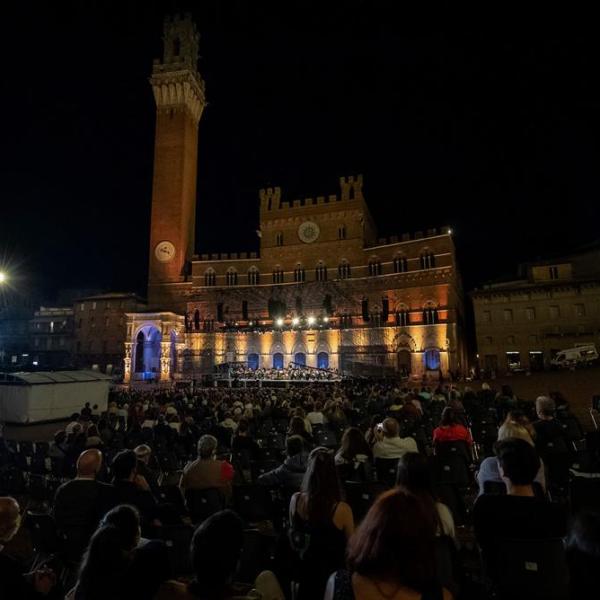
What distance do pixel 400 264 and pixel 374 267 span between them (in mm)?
2618

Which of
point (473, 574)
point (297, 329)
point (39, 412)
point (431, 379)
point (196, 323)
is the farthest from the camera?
point (196, 323)

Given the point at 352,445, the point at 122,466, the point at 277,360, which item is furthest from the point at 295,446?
the point at 277,360

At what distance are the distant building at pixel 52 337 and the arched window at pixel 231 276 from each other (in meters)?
26.8

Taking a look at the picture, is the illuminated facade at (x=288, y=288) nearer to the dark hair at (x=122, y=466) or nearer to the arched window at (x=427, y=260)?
the arched window at (x=427, y=260)

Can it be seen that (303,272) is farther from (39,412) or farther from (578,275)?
(39,412)

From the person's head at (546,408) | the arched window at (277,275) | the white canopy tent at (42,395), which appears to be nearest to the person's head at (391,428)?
the person's head at (546,408)

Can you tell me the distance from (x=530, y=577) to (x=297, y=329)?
Answer: 37796 mm

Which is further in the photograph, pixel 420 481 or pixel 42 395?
pixel 42 395

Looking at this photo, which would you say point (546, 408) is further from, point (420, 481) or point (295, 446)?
point (420, 481)

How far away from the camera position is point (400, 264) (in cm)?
3903

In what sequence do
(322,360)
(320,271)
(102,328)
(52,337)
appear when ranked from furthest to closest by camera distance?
(52,337)
(102,328)
(320,271)
(322,360)

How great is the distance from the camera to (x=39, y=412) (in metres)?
17.3

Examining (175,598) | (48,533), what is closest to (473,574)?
(175,598)

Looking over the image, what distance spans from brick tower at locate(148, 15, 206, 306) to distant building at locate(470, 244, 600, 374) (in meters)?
32.0
